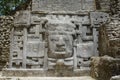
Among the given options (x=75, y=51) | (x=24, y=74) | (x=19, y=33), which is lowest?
(x=24, y=74)

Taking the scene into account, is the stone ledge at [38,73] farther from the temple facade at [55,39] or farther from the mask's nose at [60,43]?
the mask's nose at [60,43]

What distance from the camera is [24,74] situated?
6.69 m

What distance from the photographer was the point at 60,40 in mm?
6848

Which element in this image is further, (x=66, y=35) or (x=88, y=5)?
(x=88, y=5)

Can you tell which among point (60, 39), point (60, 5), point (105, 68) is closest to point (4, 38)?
point (60, 5)

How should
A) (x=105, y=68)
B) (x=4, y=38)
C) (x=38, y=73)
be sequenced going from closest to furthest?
(x=105, y=68) < (x=38, y=73) < (x=4, y=38)

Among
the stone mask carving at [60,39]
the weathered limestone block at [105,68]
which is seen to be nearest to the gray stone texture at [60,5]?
the stone mask carving at [60,39]

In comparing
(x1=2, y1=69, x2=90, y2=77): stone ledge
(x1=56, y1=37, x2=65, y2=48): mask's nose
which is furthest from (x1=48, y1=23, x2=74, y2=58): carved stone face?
(x1=2, y1=69, x2=90, y2=77): stone ledge

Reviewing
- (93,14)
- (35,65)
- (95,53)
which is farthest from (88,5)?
(35,65)

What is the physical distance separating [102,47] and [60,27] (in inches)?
47.4

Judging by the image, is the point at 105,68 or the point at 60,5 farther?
the point at 60,5

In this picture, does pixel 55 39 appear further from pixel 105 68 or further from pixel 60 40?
pixel 105 68

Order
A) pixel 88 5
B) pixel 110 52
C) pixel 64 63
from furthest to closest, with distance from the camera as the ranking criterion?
pixel 88 5
pixel 64 63
pixel 110 52

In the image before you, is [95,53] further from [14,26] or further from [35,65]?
[14,26]
